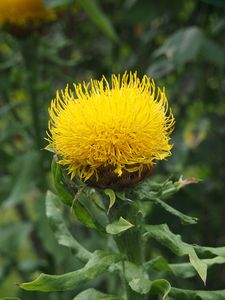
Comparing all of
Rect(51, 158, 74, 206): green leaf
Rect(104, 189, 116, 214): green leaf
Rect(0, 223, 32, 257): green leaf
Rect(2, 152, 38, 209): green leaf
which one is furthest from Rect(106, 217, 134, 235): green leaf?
Rect(0, 223, 32, 257): green leaf

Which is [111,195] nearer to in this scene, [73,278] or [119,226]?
[119,226]

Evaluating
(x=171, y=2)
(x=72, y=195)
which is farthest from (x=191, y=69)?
(x=72, y=195)

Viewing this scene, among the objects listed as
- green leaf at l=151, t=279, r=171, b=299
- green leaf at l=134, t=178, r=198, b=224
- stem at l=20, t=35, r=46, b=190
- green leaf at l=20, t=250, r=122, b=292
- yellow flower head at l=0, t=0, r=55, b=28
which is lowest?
green leaf at l=151, t=279, r=171, b=299

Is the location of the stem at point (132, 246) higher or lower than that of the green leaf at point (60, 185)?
lower

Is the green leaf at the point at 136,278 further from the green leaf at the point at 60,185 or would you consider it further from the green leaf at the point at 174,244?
the green leaf at the point at 60,185

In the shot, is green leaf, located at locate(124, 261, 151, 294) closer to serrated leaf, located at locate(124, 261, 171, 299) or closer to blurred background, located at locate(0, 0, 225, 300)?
serrated leaf, located at locate(124, 261, 171, 299)

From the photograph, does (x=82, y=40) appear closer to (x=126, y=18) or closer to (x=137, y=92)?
(x=126, y=18)

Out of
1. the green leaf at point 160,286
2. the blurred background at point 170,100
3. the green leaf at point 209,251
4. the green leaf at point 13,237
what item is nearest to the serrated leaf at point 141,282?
the green leaf at point 160,286
